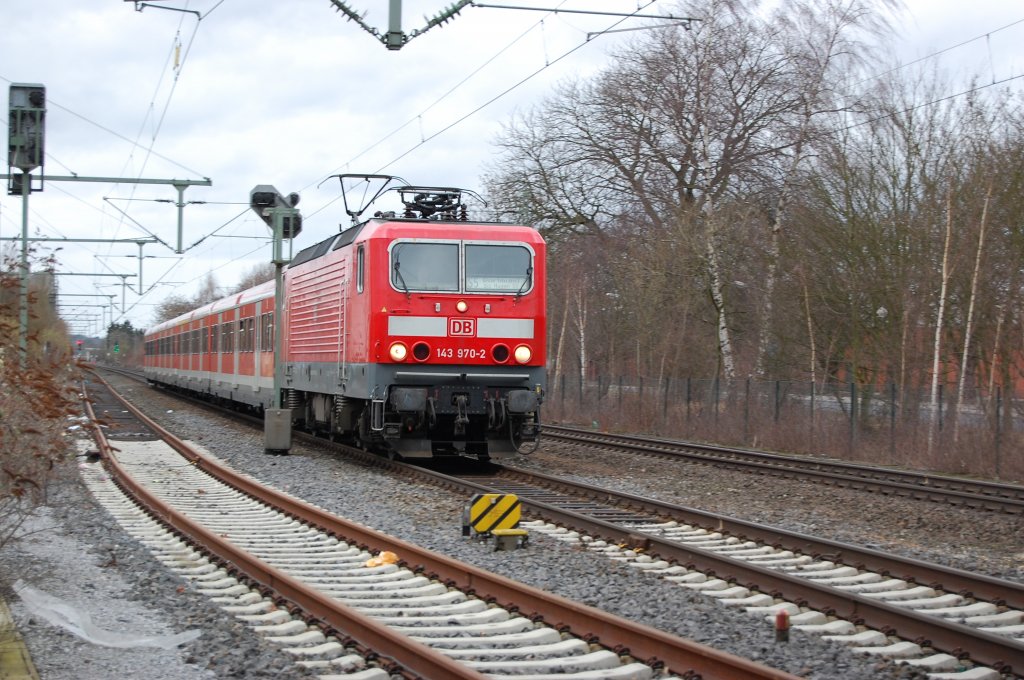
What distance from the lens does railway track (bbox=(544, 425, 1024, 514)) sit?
43.2 feet

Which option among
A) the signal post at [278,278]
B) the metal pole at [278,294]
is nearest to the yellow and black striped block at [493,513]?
the signal post at [278,278]

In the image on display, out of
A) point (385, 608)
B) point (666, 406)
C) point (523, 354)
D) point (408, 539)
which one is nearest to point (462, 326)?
point (523, 354)

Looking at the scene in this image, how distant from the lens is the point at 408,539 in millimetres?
10102

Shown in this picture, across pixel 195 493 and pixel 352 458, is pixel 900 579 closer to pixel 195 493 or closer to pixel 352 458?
pixel 195 493

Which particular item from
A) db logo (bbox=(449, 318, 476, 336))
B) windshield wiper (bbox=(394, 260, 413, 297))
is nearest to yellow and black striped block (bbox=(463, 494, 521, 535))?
db logo (bbox=(449, 318, 476, 336))

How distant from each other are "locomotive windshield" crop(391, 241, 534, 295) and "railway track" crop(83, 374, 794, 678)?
13.7 ft

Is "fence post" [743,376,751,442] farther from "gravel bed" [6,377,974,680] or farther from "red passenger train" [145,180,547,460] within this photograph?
"red passenger train" [145,180,547,460]

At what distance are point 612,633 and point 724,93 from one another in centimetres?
2514

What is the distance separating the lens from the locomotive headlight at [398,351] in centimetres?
1473

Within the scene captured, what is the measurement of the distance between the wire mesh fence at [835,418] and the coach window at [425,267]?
→ 338 inches

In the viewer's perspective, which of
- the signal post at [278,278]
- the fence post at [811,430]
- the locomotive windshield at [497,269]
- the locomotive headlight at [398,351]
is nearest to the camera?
the locomotive headlight at [398,351]

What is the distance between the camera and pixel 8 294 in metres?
8.16

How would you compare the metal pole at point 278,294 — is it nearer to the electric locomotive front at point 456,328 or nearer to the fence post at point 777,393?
the electric locomotive front at point 456,328

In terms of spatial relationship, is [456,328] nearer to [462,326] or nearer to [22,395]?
[462,326]
